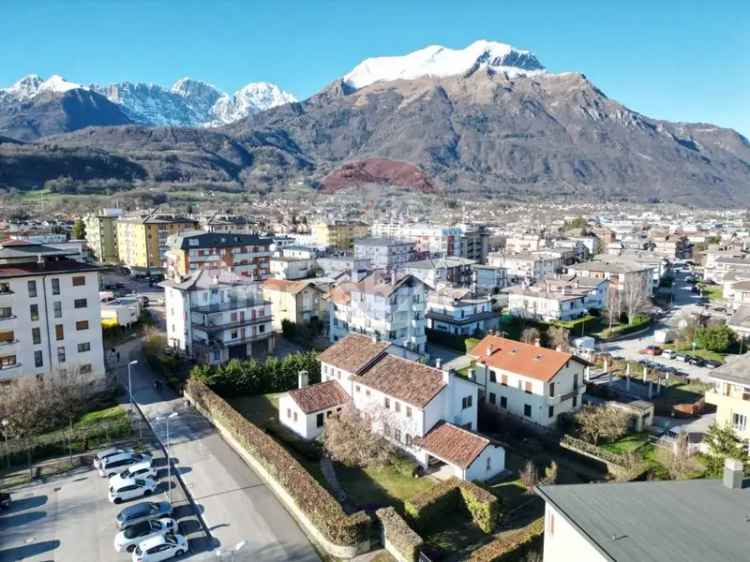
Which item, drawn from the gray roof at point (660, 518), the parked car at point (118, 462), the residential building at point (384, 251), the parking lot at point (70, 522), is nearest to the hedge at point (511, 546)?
the gray roof at point (660, 518)

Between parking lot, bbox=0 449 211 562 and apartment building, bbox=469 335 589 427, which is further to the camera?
apartment building, bbox=469 335 589 427

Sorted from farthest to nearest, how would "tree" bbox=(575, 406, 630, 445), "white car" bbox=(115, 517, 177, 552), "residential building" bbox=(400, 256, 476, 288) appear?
"residential building" bbox=(400, 256, 476, 288) < "tree" bbox=(575, 406, 630, 445) < "white car" bbox=(115, 517, 177, 552)

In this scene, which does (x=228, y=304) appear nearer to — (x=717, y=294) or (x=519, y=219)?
(x=717, y=294)

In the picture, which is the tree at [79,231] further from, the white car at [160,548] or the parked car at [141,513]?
the white car at [160,548]

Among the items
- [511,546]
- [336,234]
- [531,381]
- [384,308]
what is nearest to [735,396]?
[531,381]

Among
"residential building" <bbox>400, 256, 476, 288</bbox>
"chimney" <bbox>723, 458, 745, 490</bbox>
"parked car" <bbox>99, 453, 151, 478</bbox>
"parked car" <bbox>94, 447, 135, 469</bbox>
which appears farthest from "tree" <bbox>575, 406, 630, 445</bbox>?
"residential building" <bbox>400, 256, 476, 288</bbox>

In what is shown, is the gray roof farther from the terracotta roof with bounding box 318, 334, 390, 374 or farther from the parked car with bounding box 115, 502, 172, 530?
the terracotta roof with bounding box 318, 334, 390, 374

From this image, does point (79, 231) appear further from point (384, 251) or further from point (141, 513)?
point (141, 513)
